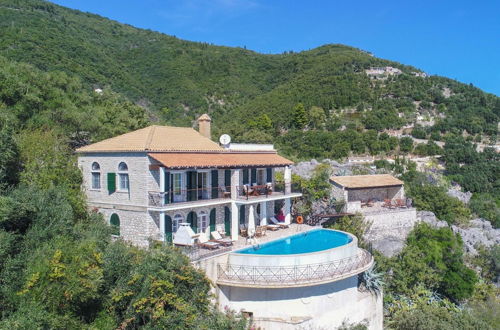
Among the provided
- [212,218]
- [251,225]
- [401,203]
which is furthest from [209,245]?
[401,203]

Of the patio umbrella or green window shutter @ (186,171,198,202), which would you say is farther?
the patio umbrella

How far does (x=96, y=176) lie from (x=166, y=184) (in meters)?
4.73

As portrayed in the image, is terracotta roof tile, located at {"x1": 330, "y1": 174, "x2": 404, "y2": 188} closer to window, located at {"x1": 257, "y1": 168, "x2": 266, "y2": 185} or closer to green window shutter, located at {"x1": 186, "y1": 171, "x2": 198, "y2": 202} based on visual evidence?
window, located at {"x1": 257, "y1": 168, "x2": 266, "y2": 185}

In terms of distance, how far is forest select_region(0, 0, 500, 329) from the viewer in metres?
14.3

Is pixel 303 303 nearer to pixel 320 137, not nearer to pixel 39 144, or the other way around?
pixel 39 144

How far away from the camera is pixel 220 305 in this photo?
18.1 m

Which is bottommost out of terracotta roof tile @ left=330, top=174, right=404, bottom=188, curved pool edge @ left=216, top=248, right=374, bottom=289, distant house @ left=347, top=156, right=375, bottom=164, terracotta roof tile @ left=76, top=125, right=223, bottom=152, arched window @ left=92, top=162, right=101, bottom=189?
curved pool edge @ left=216, top=248, right=374, bottom=289

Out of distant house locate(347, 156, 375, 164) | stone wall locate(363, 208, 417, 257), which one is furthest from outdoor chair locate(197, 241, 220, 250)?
distant house locate(347, 156, 375, 164)

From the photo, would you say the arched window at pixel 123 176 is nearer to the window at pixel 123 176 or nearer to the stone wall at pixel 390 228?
the window at pixel 123 176

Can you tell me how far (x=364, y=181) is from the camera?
107 ft

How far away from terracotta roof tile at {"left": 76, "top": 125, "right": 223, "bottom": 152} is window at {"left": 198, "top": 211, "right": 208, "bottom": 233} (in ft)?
12.2

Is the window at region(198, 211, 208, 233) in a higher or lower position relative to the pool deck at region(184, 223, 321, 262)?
higher

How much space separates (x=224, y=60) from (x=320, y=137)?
153 ft

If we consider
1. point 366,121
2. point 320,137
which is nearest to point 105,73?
point 320,137
